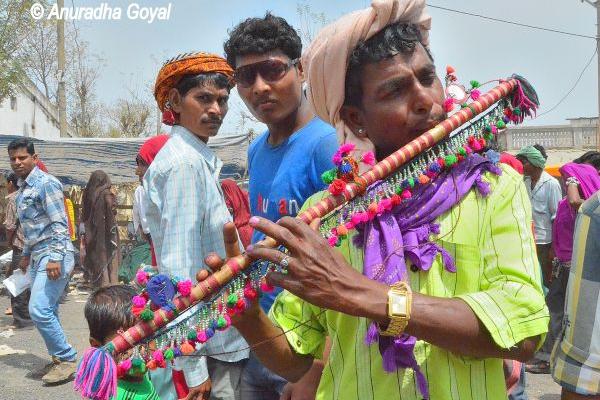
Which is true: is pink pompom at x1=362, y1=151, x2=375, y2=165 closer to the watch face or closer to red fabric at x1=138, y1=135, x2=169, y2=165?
the watch face

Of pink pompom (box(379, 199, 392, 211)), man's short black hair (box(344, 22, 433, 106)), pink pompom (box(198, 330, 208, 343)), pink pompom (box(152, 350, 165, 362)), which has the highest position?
man's short black hair (box(344, 22, 433, 106))

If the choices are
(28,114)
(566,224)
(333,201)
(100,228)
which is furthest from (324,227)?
(28,114)

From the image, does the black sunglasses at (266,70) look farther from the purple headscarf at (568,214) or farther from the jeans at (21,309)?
the jeans at (21,309)

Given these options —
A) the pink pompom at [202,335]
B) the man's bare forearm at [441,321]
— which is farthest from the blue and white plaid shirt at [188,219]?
the man's bare forearm at [441,321]

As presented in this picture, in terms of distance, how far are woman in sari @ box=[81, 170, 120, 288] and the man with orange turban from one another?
677cm

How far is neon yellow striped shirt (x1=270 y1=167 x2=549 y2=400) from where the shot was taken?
4.36ft

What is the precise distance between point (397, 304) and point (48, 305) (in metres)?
5.37

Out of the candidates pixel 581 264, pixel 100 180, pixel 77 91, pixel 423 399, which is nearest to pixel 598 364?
pixel 581 264

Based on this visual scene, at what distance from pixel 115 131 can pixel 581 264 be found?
3763 cm

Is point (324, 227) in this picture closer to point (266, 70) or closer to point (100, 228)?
point (266, 70)

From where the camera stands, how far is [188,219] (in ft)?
8.68

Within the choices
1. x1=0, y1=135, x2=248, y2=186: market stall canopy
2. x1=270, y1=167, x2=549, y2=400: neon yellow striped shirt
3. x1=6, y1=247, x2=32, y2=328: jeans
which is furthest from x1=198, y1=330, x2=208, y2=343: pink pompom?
x1=0, y1=135, x2=248, y2=186: market stall canopy

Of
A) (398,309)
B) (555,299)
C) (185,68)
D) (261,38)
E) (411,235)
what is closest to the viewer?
(398,309)

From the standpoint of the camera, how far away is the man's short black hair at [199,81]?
3.04m
